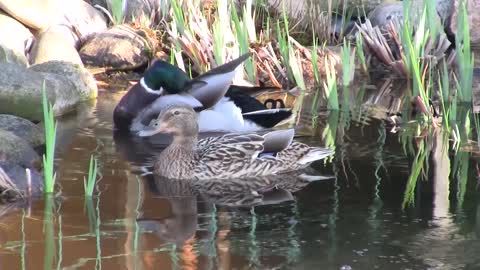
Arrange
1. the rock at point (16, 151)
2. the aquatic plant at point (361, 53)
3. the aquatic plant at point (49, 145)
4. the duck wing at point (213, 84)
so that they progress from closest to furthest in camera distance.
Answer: the aquatic plant at point (49, 145) → the rock at point (16, 151) → the duck wing at point (213, 84) → the aquatic plant at point (361, 53)

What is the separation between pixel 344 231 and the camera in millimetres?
5676

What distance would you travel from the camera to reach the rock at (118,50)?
10.9 m

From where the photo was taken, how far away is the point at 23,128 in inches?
303

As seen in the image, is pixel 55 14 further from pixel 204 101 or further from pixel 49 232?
pixel 49 232

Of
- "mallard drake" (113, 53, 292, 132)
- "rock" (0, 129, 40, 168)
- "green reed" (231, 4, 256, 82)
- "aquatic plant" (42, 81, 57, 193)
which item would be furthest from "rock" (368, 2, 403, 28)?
"aquatic plant" (42, 81, 57, 193)

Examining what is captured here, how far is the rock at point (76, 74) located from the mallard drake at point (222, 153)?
2576 mm

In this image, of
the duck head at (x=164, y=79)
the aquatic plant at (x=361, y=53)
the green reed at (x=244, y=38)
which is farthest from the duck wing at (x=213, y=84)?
the aquatic plant at (x=361, y=53)

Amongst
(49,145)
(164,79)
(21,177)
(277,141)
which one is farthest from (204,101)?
(49,145)

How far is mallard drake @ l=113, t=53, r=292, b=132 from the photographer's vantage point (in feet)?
27.4

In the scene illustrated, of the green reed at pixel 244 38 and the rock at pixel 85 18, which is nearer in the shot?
the green reed at pixel 244 38

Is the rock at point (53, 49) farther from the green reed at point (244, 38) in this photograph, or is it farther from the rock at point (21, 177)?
the rock at point (21, 177)

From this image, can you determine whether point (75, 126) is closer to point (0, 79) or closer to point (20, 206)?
point (0, 79)

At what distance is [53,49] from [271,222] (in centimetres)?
521

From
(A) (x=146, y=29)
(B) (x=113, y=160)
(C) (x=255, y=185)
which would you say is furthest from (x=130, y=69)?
(C) (x=255, y=185)
